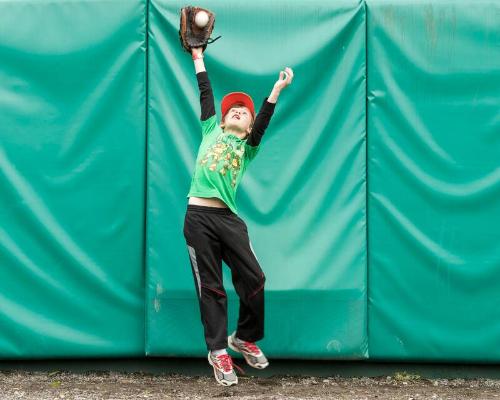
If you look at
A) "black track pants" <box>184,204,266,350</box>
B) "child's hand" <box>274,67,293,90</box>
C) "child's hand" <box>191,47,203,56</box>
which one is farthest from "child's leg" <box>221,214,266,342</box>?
"child's hand" <box>191,47,203,56</box>

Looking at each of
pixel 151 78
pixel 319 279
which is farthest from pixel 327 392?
pixel 151 78

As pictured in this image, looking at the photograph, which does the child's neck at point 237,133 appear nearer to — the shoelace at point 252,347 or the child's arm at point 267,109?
the child's arm at point 267,109

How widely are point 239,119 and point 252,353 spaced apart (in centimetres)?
143

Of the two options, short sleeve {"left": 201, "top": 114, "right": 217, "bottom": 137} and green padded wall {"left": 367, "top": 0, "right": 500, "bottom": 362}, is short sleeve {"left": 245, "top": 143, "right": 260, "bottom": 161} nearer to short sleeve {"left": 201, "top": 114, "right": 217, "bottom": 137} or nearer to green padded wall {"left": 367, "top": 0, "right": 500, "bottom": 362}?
short sleeve {"left": 201, "top": 114, "right": 217, "bottom": 137}

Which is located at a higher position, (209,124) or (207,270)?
(209,124)

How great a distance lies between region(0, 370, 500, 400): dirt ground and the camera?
486 cm

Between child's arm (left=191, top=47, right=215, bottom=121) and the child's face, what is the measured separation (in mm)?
118

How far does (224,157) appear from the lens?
4.74 m

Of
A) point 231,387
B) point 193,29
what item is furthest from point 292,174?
point 231,387

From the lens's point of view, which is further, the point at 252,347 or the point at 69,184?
the point at 69,184

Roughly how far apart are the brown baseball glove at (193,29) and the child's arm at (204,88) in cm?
4

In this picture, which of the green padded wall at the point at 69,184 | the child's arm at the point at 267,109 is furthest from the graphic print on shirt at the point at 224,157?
the green padded wall at the point at 69,184

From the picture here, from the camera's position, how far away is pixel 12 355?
206 inches

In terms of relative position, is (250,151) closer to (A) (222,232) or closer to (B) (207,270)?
(A) (222,232)
